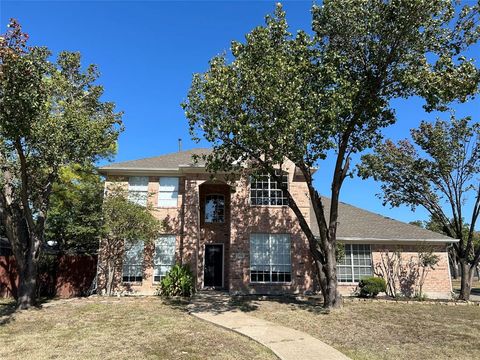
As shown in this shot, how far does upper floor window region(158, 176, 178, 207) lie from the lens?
20406 millimetres

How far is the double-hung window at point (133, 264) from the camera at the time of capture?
19.6 metres

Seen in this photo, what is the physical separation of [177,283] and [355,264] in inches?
376

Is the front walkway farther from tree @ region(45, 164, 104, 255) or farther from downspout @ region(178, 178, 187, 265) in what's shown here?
tree @ region(45, 164, 104, 255)

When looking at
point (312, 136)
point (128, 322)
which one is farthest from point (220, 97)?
point (128, 322)

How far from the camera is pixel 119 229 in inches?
711

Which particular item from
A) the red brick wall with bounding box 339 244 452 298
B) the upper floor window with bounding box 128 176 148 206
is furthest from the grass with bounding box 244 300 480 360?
the upper floor window with bounding box 128 176 148 206

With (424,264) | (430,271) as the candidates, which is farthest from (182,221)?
(430,271)

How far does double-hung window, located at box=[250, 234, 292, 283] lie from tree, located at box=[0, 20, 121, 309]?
8.85m

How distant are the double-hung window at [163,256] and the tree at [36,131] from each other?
5.85 m

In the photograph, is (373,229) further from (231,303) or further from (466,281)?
(231,303)

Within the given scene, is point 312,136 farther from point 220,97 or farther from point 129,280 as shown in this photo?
point 129,280

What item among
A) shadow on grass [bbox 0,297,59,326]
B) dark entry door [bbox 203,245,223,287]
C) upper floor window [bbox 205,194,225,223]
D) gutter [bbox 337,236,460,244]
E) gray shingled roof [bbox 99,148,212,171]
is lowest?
shadow on grass [bbox 0,297,59,326]

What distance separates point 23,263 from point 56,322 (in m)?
3.59

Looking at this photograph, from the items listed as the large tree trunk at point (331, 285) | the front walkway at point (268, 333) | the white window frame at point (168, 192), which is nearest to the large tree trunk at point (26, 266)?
the front walkway at point (268, 333)
